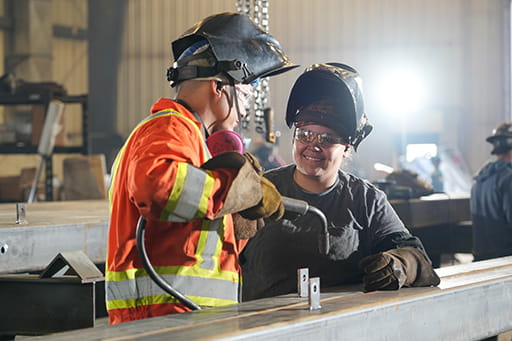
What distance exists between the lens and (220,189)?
5.89 feet

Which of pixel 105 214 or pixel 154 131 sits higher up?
pixel 154 131

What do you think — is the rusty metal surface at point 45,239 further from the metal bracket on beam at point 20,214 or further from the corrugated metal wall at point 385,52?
the corrugated metal wall at point 385,52

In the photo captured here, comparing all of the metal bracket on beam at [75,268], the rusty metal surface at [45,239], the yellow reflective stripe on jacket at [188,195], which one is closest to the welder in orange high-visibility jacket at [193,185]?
the yellow reflective stripe on jacket at [188,195]

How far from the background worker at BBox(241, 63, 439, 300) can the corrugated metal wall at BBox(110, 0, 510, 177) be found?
32.9 feet

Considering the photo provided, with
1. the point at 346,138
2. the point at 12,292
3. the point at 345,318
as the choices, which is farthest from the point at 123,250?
the point at 12,292

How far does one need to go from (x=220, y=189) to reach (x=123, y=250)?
0.36m

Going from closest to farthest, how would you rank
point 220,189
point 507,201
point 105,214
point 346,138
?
point 220,189, point 346,138, point 105,214, point 507,201

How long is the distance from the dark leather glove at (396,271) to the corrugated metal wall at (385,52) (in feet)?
34.0

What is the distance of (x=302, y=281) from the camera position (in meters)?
2.07

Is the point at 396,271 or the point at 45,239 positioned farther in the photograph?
the point at 45,239

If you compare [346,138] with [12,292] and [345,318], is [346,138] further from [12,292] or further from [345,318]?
[12,292]

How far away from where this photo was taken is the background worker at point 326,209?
8.61ft

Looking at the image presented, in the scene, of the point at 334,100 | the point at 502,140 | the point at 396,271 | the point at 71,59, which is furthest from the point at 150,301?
the point at 71,59

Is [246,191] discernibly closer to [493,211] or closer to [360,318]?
[360,318]
